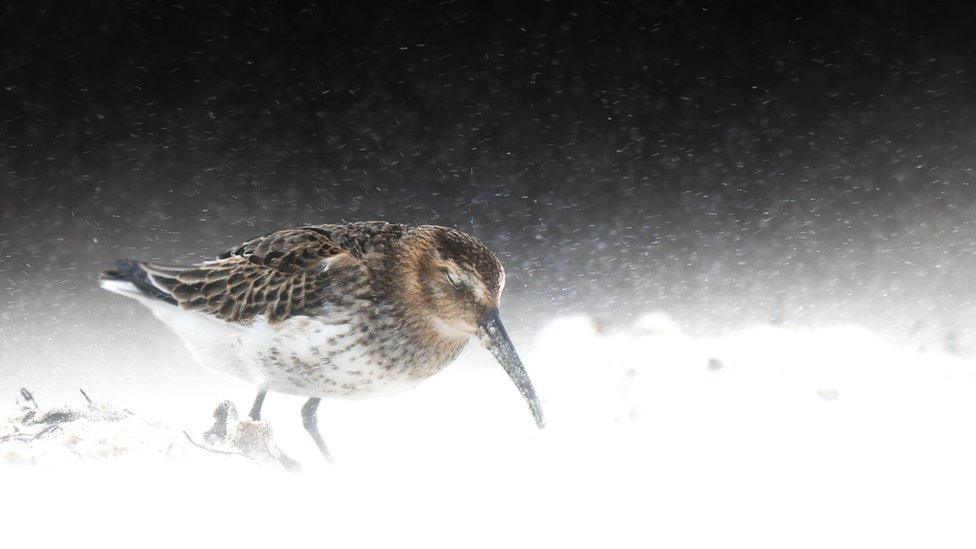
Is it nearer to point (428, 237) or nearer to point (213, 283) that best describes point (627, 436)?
point (428, 237)

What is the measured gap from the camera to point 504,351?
2.85 m

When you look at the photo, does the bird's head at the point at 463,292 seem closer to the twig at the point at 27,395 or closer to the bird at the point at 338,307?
the bird at the point at 338,307

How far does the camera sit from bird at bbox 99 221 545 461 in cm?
272

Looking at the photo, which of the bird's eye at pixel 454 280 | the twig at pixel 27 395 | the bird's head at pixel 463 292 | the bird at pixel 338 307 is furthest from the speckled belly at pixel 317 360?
the twig at pixel 27 395

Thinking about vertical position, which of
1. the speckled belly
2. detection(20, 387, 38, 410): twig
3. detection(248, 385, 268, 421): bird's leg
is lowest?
detection(20, 387, 38, 410): twig

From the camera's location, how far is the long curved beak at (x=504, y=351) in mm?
2842

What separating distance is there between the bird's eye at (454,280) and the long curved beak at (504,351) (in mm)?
163

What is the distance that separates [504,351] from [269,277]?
1040 millimetres

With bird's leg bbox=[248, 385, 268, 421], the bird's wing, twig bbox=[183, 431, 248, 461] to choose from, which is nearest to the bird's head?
the bird's wing

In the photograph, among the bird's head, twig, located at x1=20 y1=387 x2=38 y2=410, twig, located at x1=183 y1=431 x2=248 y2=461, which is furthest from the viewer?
twig, located at x1=20 y1=387 x2=38 y2=410

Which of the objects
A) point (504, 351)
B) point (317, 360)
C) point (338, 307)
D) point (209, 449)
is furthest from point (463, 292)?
point (209, 449)

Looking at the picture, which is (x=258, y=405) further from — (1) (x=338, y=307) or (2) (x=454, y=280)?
(2) (x=454, y=280)

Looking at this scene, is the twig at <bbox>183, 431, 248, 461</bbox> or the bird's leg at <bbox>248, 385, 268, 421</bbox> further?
the bird's leg at <bbox>248, 385, 268, 421</bbox>

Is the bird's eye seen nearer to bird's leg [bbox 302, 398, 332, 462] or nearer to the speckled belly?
the speckled belly
